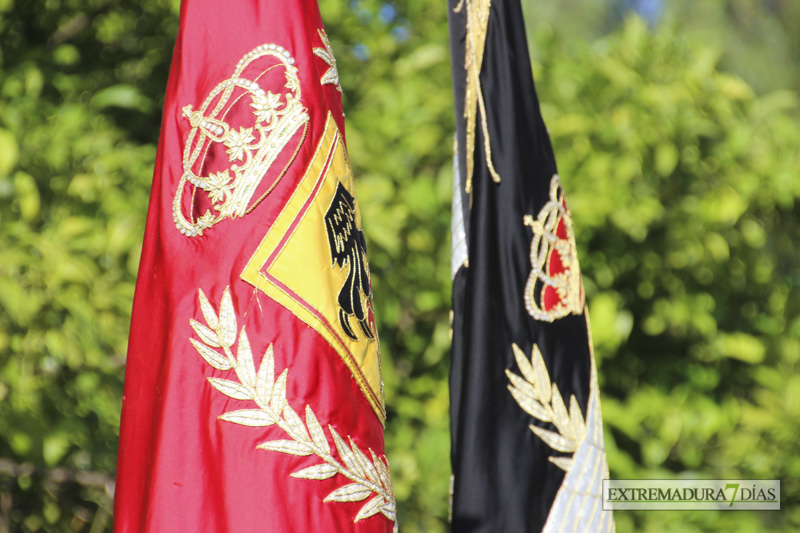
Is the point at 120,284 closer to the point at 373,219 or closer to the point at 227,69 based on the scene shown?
the point at 373,219

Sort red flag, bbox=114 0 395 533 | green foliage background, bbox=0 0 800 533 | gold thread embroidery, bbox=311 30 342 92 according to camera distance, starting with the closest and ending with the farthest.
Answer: red flag, bbox=114 0 395 533, gold thread embroidery, bbox=311 30 342 92, green foliage background, bbox=0 0 800 533

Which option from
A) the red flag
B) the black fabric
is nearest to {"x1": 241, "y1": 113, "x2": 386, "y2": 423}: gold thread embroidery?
the red flag

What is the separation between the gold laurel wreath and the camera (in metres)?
0.81

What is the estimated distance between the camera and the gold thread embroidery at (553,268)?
2.71 feet

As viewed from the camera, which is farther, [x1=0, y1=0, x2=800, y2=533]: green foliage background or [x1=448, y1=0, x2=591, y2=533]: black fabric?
[x1=0, y1=0, x2=800, y2=533]: green foliage background

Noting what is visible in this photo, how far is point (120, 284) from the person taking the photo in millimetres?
1097

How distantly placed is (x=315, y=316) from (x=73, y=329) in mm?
539

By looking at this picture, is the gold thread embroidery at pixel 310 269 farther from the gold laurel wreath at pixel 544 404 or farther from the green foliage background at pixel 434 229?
the green foliage background at pixel 434 229

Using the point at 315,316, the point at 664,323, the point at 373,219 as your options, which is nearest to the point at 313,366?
the point at 315,316

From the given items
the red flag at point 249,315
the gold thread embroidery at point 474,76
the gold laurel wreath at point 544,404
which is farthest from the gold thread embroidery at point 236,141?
the gold laurel wreath at point 544,404

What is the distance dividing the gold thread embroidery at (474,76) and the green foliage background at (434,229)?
35 cm

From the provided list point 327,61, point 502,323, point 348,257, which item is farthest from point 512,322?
point 327,61

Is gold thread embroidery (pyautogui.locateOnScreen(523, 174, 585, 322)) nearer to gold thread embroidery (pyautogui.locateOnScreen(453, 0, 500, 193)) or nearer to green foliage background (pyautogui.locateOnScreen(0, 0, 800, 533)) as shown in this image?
gold thread embroidery (pyautogui.locateOnScreen(453, 0, 500, 193))

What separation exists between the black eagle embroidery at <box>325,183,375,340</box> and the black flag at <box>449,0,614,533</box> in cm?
15
